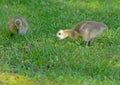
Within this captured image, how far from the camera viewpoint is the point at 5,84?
22.7 ft

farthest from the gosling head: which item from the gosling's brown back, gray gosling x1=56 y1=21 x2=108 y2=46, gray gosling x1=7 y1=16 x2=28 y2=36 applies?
gray gosling x1=7 y1=16 x2=28 y2=36

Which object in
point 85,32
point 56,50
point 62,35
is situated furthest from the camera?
point 62,35

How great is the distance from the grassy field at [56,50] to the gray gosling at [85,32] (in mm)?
127

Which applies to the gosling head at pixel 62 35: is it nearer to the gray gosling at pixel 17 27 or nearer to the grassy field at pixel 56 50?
the grassy field at pixel 56 50

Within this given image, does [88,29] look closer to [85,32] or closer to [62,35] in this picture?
[85,32]

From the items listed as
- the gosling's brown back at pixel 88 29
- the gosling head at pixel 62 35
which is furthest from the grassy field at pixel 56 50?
the gosling's brown back at pixel 88 29

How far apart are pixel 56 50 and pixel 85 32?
88 cm

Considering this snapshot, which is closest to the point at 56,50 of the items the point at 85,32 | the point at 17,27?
the point at 85,32

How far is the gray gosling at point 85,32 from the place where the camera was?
9602mm

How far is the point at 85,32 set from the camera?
31.5 ft

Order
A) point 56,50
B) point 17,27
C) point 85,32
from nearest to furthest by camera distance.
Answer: point 56,50, point 85,32, point 17,27

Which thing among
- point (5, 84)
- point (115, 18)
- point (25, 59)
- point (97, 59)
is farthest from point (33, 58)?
point (115, 18)

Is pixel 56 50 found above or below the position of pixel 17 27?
below

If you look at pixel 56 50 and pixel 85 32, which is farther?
pixel 85 32
